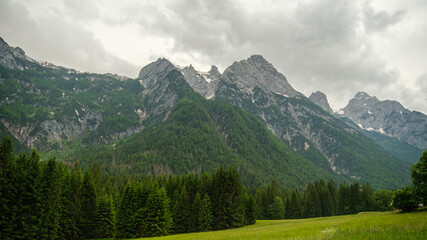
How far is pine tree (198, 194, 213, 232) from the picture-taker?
229ft

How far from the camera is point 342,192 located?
108438 millimetres

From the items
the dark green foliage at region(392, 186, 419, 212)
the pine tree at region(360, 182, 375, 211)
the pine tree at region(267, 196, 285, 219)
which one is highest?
the dark green foliage at region(392, 186, 419, 212)

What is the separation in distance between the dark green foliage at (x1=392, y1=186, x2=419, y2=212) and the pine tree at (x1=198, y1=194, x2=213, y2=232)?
4704 cm

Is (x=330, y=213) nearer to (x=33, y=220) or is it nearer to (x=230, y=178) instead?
(x=230, y=178)

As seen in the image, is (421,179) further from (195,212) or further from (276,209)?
(276,209)

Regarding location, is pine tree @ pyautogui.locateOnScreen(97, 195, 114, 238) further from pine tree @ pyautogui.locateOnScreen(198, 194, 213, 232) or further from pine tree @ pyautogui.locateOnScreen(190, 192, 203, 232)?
pine tree @ pyautogui.locateOnScreen(198, 194, 213, 232)

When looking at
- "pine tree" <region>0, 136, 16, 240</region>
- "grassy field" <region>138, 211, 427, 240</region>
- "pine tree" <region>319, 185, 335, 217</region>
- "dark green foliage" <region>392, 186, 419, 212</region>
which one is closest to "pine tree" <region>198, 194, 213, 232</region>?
"grassy field" <region>138, 211, 427, 240</region>

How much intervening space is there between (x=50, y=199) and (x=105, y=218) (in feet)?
73.1

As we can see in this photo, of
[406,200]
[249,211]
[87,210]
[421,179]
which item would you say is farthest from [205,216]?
[421,179]

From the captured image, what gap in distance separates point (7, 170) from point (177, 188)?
46361 millimetres

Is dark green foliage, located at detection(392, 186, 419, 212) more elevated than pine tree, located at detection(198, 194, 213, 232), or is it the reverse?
dark green foliage, located at detection(392, 186, 419, 212)

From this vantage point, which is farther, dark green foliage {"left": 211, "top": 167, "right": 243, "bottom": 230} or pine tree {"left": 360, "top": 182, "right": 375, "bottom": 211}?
pine tree {"left": 360, "top": 182, "right": 375, "bottom": 211}

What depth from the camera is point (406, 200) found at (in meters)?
38.2

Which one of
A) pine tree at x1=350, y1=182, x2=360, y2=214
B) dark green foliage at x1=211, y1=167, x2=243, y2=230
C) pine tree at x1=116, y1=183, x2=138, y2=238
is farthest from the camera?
pine tree at x1=350, y1=182, x2=360, y2=214
